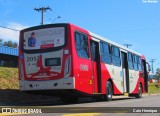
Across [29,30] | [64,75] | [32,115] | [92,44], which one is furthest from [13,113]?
[92,44]

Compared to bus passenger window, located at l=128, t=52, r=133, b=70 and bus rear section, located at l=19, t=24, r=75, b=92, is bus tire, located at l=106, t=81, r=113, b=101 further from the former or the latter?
bus passenger window, located at l=128, t=52, r=133, b=70

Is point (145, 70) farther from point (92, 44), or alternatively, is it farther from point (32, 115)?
point (32, 115)

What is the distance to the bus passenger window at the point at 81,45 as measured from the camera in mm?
18484

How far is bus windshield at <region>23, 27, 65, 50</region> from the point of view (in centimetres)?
1819

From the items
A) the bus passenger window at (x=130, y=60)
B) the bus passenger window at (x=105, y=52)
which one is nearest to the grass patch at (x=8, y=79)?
the bus passenger window at (x=105, y=52)

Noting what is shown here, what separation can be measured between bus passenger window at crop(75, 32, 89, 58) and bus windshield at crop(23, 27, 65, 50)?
781mm

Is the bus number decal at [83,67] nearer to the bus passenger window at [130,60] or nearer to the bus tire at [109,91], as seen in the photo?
the bus tire at [109,91]

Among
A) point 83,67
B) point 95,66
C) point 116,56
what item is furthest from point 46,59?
point 116,56

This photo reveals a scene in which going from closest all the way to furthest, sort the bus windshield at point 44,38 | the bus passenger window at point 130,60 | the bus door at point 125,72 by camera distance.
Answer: the bus windshield at point 44,38
the bus door at point 125,72
the bus passenger window at point 130,60

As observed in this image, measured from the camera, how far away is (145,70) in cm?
3284

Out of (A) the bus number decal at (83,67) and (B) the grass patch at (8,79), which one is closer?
(A) the bus number decal at (83,67)

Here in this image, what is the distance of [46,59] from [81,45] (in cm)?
187

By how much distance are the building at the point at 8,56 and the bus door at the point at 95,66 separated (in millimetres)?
41490

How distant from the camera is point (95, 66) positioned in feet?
67.5
